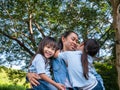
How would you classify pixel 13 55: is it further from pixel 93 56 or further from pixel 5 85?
pixel 93 56

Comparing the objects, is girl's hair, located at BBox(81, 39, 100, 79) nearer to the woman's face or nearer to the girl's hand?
the woman's face

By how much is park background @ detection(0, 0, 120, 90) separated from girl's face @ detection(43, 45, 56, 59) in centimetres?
1063

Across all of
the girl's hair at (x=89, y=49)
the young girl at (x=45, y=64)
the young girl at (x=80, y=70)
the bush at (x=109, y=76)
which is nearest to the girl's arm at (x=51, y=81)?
the young girl at (x=45, y=64)

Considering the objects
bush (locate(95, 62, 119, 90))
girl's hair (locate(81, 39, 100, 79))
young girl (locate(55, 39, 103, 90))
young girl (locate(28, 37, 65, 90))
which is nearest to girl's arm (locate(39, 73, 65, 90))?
young girl (locate(28, 37, 65, 90))

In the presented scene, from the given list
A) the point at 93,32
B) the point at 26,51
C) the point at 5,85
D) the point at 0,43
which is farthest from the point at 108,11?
the point at 5,85

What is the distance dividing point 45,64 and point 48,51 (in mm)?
124

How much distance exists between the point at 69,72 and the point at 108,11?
40.9 ft

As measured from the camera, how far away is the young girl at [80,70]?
3.21 m

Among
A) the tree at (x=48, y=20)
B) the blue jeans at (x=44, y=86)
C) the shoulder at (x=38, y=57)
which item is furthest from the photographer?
the tree at (x=48, y=20)

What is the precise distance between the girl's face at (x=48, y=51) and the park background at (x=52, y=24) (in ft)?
34.9

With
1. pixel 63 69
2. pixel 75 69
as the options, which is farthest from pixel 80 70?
pixel 63 69

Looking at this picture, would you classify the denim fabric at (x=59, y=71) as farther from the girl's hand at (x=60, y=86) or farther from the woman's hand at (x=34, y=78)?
the woman's hand at (x=34, y=78)

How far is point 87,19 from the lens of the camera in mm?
14688

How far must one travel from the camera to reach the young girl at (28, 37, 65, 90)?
3197mm
